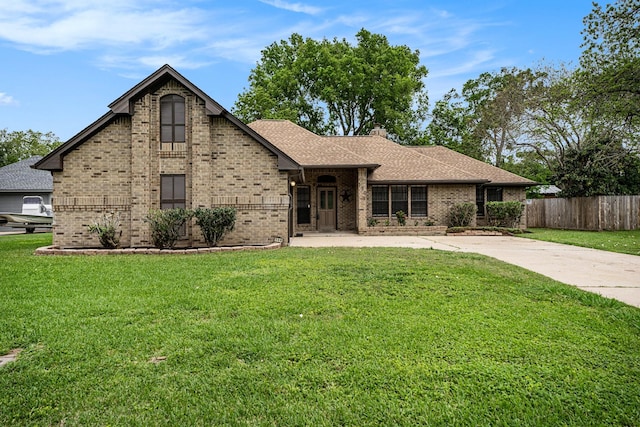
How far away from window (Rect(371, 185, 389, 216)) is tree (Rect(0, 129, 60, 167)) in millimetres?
44137

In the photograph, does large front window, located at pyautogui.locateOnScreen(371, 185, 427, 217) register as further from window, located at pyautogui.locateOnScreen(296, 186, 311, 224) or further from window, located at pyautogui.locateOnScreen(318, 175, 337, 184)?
window, located at pyautogui.locateOnScreen(296, 186, 311, 224)

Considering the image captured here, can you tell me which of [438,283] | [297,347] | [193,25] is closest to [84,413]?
[297,347]

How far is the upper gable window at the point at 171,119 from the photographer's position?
1170 cm

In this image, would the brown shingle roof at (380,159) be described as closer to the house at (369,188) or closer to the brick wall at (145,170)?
the house at (369,188)

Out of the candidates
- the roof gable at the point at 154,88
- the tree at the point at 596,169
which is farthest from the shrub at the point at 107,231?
the tree at the point at 596,169

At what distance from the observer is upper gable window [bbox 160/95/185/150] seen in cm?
1170

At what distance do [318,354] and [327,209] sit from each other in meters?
16.0

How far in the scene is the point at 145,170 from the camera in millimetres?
11492

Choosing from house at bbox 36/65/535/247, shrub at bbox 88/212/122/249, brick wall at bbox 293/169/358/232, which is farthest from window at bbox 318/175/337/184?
shrub at bbox 88/212/122/249

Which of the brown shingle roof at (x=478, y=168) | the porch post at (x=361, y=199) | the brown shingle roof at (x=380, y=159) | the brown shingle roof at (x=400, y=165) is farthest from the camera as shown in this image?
the brown shingle roof at (x=478, y=168)

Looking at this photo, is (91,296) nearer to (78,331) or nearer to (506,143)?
(78,331)

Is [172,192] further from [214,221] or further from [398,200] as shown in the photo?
[398,200]

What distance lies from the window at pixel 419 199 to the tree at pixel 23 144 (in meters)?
45.8

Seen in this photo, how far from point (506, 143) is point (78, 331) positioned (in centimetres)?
3267
